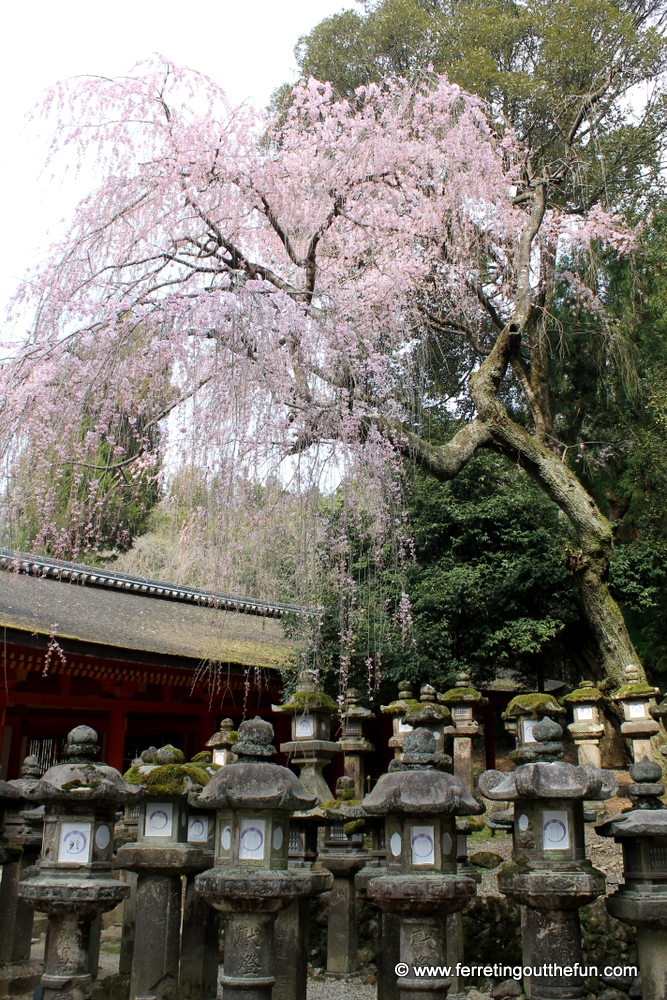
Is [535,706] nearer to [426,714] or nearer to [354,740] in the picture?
[426,714]

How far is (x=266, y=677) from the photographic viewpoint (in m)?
10.9

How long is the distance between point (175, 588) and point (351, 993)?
27.0 feet

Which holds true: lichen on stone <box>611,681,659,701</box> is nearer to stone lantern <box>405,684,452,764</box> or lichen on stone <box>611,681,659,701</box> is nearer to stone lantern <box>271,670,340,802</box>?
stone lantern <box>405,684,452,764</box>

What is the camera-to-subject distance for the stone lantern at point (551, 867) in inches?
130

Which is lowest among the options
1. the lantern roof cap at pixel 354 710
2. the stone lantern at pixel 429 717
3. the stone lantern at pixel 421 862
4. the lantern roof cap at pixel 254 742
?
the stone lantern at pixel 421 862

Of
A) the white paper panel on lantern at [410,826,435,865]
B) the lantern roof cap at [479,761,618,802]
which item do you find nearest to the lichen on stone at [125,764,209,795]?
the white paper panel on lantern at [410,826,435,865]

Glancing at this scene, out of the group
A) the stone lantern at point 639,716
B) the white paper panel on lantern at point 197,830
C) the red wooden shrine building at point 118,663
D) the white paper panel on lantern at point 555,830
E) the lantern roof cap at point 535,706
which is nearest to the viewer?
the white paper panel on lantern at point 555,830

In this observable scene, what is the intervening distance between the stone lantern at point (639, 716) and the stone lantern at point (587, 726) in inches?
11.3

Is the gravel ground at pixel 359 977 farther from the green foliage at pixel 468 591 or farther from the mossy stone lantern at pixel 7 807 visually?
the green foliage at pixel 468 591

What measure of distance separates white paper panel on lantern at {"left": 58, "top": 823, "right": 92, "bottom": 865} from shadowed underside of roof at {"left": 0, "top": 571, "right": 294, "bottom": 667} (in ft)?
13.3

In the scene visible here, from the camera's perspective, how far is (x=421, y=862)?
3242mm

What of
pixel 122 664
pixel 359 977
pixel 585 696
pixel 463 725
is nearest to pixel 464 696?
pixel 463 725

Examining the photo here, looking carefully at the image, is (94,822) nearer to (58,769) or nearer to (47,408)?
(58,769)

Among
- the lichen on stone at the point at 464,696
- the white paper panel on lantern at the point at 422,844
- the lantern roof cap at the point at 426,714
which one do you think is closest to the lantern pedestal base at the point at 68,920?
the white paper panel on lantern at the point at 422,844
